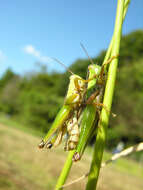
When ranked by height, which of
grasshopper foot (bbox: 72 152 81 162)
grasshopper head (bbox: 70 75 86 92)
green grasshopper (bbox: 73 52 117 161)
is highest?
grasshopper head (bbox: 70 75 86 92)

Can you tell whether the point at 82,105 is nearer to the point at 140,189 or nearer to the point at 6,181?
the point at 6,181

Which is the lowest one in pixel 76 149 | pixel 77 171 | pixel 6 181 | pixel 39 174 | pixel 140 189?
pixel 140 189

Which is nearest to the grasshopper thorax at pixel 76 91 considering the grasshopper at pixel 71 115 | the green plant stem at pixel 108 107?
the grasshopper at pixel 71 115

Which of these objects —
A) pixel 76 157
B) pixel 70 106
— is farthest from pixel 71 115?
pixel 76 157

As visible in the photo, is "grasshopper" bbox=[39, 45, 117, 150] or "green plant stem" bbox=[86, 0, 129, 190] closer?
"green plant stem" bbox=[86, 0, 129, 190]

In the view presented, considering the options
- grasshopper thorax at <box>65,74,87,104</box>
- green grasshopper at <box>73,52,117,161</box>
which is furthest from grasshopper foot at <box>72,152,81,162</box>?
grasshopper thorax at <box>65,74,87,104</box>

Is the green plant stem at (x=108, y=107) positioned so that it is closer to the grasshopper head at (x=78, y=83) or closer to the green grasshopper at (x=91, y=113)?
the green grasshopper at (x=91, y=113)

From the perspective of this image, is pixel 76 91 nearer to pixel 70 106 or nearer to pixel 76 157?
pixel 70 106

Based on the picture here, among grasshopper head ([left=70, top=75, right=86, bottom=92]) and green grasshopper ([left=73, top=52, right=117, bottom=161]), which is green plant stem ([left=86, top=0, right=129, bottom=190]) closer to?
green grasshopper ([left=73, top=52, right=117, bottom=161])

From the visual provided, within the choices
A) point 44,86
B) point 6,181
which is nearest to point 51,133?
point 6,181
